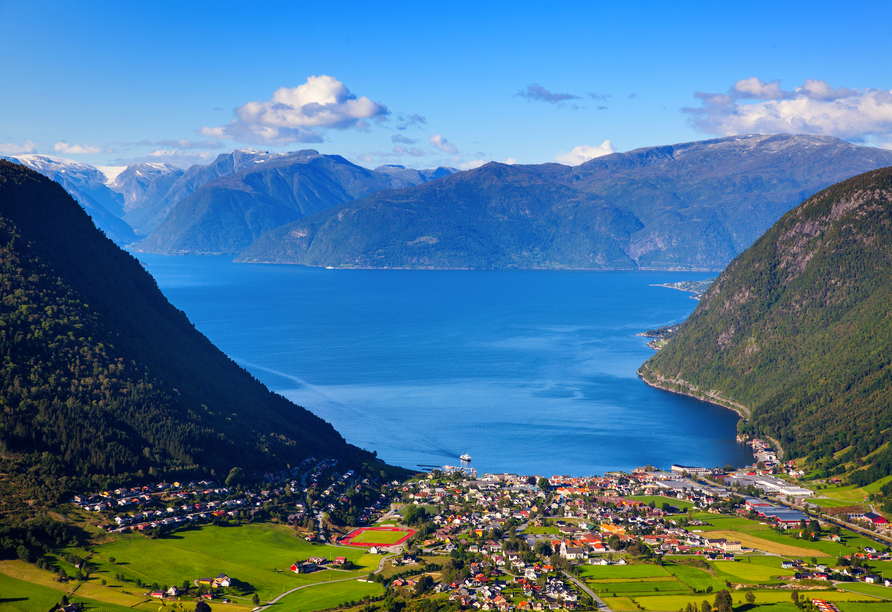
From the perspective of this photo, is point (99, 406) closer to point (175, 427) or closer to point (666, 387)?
point (175, 427)

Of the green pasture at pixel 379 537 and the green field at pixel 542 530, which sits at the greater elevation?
the green field at pixel 542 530

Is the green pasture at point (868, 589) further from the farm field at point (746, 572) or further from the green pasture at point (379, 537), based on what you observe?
the green pasture at point (379, 537)

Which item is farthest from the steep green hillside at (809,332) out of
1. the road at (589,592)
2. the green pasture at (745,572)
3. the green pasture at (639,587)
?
the road at (589,592)

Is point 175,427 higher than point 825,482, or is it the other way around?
point 825,482

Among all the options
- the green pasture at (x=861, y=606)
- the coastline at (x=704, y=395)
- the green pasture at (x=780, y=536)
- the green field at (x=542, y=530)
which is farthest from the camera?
the coastline at (x=704, y=395)

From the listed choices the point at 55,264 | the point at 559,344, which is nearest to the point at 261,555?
the point at 55,264

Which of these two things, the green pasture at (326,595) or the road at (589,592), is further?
the road at (589,592)

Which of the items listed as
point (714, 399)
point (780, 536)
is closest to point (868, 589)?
point (780, 536)
